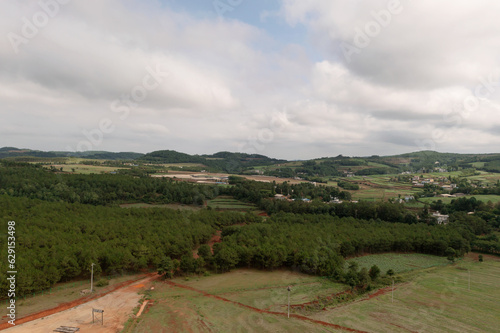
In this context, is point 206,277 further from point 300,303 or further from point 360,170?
point 360,170

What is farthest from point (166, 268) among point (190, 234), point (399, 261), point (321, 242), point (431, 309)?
point (399, 261)

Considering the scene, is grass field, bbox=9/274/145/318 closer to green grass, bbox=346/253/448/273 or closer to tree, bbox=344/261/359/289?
tree, bbox=344/261/359/289

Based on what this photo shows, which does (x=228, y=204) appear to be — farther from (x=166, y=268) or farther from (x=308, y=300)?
(x=308, y=300)

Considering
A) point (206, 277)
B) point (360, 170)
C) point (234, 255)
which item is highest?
point (360, 170)

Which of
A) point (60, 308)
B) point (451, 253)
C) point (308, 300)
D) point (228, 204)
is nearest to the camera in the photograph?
point (60, 308)

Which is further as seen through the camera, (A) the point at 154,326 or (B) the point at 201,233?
(B) the point at 201,233

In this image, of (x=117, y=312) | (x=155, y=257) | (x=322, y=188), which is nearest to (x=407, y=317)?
(x=117, y=312)

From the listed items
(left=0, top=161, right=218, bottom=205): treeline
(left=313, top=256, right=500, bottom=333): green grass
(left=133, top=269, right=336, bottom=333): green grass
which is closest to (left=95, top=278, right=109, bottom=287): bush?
(left=133, top=269, right=336, bottom=333): green grass
